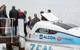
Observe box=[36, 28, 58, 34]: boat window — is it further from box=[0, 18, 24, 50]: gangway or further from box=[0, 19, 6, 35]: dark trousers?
box=[0, 19, 6, 35]: dark trousers

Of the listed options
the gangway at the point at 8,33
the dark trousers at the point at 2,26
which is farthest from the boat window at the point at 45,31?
the dark trousers at the point at 2,26

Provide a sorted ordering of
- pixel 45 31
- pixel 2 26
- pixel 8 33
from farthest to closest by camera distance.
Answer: pixel 2 26
pixel 8 33
pixel 45 31

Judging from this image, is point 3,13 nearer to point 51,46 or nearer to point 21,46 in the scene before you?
point 21,46

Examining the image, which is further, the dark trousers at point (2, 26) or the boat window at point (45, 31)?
the dark trousers at point (2, 26)

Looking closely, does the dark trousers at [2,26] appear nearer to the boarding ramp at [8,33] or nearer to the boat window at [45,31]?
the boarding ramp at [8,33]

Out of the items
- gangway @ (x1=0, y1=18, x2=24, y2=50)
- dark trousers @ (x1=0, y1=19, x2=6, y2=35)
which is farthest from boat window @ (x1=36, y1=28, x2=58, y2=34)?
dark trousers @ (x1=0, y1=19, x2=6, y2=35)

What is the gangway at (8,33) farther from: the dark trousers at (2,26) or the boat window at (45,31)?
the boat window at (45,31)

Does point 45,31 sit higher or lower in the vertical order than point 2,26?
lower

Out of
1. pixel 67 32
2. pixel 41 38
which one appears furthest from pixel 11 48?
pixel 67 32

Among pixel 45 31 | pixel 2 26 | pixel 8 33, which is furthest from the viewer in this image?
pixel 2 26

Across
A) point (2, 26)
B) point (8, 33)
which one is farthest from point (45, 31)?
point (2, 26)

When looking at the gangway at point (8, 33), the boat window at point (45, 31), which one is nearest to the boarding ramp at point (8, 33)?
the gangway at point (8, 33)

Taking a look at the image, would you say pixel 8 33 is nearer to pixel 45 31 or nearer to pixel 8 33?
pixel 8 33

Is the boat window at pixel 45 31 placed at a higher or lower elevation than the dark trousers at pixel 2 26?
lower
